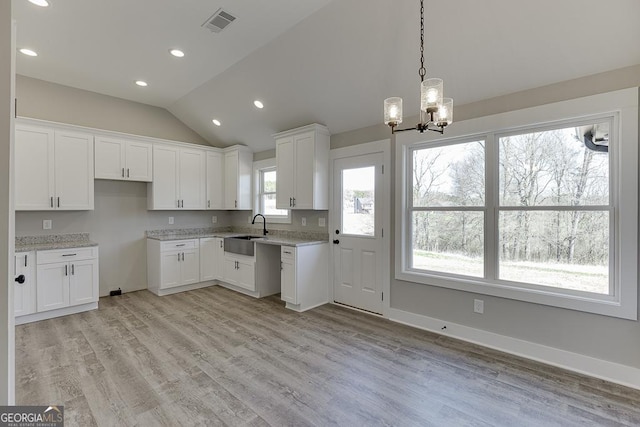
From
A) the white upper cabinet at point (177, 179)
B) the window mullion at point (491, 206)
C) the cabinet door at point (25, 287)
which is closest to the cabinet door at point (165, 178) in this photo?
the white upper cabinet at point (177, 179)

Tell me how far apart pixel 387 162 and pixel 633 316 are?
2.56 meters

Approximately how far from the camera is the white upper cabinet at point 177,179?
4.82 meters

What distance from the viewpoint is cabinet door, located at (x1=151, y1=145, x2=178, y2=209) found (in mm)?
Answer: 4801

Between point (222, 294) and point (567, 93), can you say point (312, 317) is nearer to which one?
point (222, 294)

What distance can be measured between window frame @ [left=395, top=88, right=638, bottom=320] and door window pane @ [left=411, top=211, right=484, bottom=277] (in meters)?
0.09

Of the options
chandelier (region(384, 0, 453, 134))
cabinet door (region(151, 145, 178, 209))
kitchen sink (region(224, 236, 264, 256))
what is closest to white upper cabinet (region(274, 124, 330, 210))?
kitchen sink (region(224, 236, 264, 256))

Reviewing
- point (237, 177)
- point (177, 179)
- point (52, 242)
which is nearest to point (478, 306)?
point (237, 177)

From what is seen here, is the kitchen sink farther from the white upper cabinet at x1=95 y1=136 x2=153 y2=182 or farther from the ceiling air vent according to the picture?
the ceiling air vent

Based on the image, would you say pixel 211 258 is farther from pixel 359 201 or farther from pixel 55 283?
pixel 359 201

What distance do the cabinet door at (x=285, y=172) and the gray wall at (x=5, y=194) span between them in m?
3.29

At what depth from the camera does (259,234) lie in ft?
17.9

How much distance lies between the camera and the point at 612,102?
235 cm

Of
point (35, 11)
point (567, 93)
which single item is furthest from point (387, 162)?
point (35, 11)

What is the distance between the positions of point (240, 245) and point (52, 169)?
8.63 ft
